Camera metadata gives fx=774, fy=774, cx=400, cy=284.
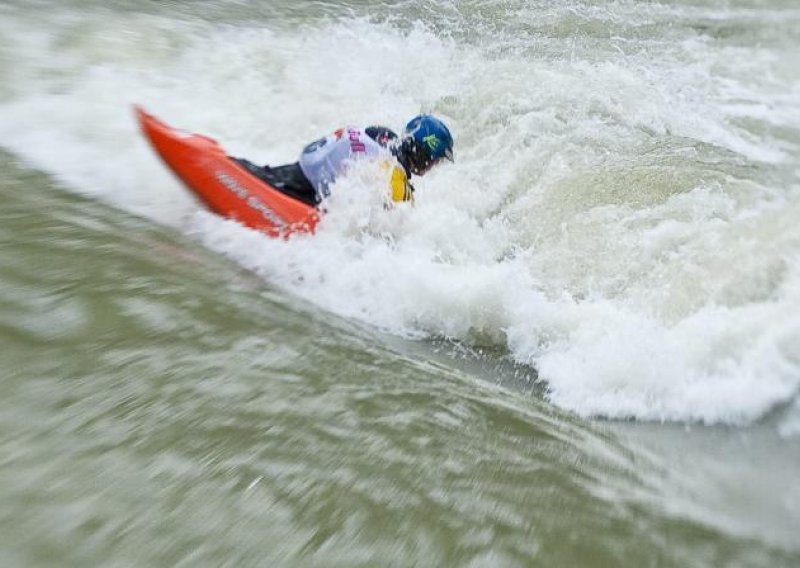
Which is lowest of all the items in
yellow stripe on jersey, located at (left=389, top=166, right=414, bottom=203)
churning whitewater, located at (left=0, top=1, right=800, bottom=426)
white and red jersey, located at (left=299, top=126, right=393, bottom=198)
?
churning whitewater, located at (left=0, top=1, right=800, bottom=426)

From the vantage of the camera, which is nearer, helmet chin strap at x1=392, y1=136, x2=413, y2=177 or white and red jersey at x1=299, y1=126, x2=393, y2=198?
white and red jersey at x1=299, y1=126, x2=393, y2=198

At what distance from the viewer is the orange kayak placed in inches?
177

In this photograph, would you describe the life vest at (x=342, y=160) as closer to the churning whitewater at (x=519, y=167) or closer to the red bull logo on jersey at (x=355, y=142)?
the red bull logo on jersey at (x=355, y=142)

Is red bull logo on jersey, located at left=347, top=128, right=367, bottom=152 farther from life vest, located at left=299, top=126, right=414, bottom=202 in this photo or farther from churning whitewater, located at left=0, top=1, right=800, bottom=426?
churning whitewater, located at left=0, top=1, right=800, bottom=426

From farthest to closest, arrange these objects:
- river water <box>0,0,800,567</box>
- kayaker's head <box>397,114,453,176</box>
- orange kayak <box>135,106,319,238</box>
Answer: kayaker's head <box>397,114,453,176</box>
orange kayak <box>135,106,319,238</box>
river water <box>0,0,800,567</box>

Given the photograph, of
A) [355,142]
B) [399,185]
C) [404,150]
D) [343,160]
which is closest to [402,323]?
[399,185]

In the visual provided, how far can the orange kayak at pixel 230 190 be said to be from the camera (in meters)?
4.50

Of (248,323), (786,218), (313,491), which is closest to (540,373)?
(248,323)

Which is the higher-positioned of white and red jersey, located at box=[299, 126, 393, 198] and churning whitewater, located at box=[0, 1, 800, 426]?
white and red jersey, located at box=[299, 126, 393, 198]

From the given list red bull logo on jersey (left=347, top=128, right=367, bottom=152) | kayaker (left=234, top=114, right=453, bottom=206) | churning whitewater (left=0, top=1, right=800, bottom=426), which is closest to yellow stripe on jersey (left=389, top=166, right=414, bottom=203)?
kayaker (left=234, top=114, right=453, bottom=206)

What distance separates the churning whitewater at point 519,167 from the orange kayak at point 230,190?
4.8 inches

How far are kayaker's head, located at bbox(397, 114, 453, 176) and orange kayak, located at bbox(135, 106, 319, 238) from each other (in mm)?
891

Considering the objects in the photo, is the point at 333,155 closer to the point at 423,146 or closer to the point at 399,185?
the point at 399,185

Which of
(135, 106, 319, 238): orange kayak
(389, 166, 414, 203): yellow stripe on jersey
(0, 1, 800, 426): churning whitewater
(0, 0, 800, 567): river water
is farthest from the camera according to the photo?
(389, 166, 414, 203): yellow stripe on jersey
